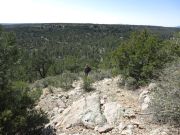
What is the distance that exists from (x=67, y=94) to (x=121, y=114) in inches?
216

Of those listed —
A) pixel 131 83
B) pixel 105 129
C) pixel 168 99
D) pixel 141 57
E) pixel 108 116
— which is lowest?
pixel 105 129

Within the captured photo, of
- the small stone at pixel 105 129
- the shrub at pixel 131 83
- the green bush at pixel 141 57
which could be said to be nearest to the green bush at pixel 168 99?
the small stone at pixel 105 129

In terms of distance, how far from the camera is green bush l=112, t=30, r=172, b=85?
12.8 m

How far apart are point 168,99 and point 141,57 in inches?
214

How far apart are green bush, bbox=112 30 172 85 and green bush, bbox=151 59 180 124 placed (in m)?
3.61

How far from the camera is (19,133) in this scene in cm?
1029

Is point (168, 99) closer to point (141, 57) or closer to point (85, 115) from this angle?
point (85, 115)

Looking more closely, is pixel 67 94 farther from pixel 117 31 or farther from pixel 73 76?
pixel 117 31

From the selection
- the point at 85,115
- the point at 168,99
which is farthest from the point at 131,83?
the point at 168,99

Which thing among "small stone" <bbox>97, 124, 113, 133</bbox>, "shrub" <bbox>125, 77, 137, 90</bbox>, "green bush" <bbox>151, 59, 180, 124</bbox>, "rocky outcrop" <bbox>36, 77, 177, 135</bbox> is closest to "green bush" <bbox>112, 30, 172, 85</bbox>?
"shrub" <bbox>125, 77, 137, 90</bbox>

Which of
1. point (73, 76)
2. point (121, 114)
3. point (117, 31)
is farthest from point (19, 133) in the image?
point (117, 31)

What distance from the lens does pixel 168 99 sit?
7973mm

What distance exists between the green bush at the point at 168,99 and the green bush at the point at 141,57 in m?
3.61

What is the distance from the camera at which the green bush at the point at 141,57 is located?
41.8 feet
